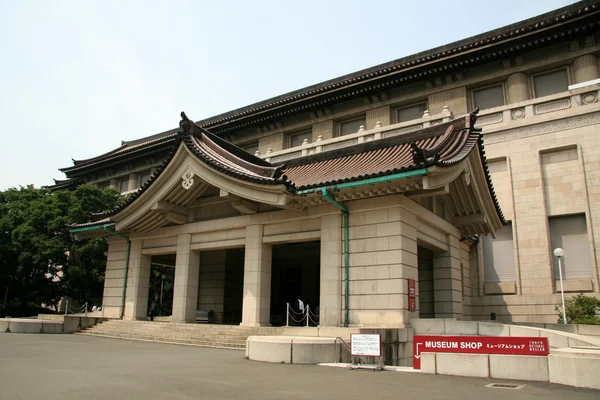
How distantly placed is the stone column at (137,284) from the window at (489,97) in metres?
19.9

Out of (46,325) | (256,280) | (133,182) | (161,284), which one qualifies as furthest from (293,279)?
(133,182)

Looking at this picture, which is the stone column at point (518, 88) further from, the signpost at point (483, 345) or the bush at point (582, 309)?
the signpost at point (483, 345)

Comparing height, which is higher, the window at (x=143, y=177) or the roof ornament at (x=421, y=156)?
the window at (x=143, y=177)

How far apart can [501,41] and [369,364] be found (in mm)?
19711

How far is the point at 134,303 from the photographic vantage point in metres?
21.8

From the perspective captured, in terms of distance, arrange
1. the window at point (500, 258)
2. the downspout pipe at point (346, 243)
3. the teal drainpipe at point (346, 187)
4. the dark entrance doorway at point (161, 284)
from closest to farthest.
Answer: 1. the teal drainpipe at point (346, 187)
2. the downspout pipe at point (346, 243)
3. the window at point (500, 258)
4. the dark entrance doorway at point (161, 284)

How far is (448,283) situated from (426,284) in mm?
1817

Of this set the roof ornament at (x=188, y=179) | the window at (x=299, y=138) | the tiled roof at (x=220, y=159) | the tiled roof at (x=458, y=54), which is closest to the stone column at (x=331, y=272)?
the tiled roof at (x=220, y=159)

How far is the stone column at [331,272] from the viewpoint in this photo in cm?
1552

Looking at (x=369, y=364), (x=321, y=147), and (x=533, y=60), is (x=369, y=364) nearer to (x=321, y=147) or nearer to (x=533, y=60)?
(x=321, y=147)

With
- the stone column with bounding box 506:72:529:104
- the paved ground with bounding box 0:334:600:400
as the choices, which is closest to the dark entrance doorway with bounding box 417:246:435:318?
the paved ground with bounding box 0:334:600:400

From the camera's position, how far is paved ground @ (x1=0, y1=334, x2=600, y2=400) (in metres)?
7.32

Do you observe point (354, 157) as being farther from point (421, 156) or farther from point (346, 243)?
point (421, 156)

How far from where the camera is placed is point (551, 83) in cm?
2472
